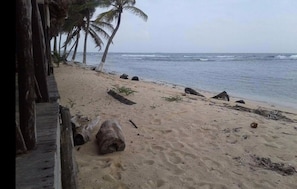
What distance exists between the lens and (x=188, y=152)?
4355 millimetres

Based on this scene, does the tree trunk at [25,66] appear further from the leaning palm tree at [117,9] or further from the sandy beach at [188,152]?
the leaning palm tree at [117,9]

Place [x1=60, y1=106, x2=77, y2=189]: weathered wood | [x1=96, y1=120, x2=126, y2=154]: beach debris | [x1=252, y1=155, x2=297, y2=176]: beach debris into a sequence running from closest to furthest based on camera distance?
[x1=60, y1=106, x2=77, y2=189]: weathered wood
[x1=252, y1=155, x2=297, y2=176]: beach debris
[x1=96, y1=120, x2=126, y2=154]: beach debris

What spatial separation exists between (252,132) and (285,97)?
A: 31.9 ft

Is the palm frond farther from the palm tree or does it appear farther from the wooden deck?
the wooden deck

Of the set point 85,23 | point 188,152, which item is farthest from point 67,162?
point 85,23

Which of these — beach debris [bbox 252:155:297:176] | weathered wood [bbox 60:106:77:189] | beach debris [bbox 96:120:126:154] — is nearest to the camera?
weathered wood [bbox 60:106:77:189]

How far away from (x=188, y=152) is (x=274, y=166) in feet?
4.24

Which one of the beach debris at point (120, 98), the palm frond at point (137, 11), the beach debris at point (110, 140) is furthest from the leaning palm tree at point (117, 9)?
the beach debris at point (110, 140)

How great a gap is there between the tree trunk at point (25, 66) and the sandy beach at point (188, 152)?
1.87m

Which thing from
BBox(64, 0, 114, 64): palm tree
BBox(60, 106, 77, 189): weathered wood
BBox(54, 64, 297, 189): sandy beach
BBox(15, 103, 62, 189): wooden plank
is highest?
BBox(64, 0, 114, 64): palm tree

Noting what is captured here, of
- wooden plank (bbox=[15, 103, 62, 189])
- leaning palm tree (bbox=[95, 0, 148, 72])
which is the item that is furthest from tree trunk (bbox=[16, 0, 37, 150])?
leaning palm tree (bbox=[95, 0, 148, 72])

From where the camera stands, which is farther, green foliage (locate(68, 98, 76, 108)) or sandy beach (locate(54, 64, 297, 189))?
green foliage (locate(68, 98, 76, 108))

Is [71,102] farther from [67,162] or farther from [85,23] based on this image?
[85,23]

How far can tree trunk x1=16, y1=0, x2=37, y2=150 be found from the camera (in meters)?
1.39
